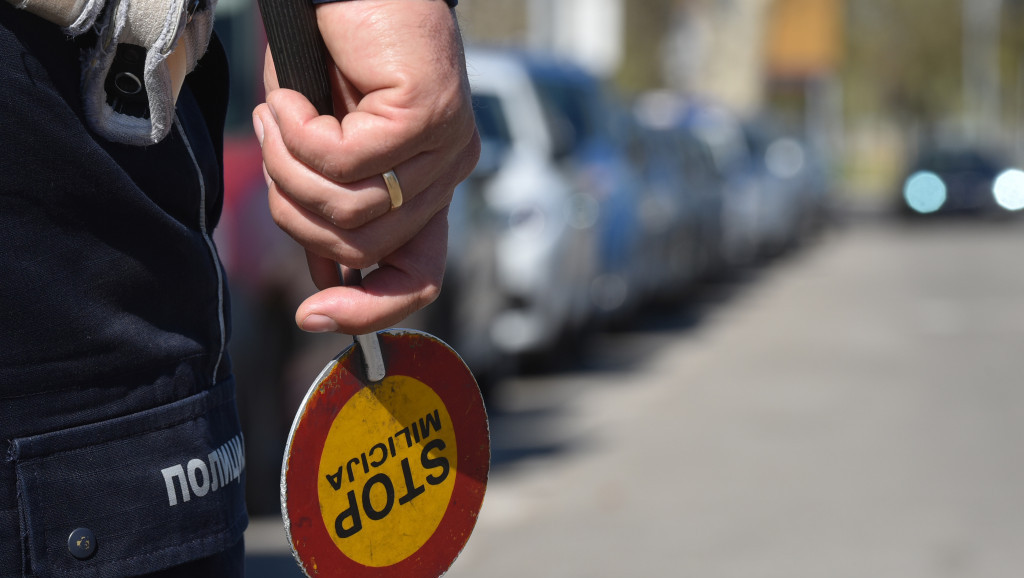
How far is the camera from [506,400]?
8.02 m

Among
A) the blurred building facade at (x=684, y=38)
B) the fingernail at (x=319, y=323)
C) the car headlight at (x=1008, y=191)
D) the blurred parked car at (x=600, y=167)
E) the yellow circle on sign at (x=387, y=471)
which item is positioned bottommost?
the car headlight at (x=1008, y=191)

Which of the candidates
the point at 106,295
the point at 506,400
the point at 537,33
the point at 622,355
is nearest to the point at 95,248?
the point at 106,295

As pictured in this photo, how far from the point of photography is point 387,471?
4.67 ft

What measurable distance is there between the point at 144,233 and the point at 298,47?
24 cm

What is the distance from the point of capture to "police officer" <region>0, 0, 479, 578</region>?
49.5 inches

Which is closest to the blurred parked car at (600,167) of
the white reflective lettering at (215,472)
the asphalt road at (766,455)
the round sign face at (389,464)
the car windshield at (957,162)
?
the asphalt road at (766,455)

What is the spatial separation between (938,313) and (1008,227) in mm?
13414

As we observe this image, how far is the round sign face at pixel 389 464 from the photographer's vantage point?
4.43ft

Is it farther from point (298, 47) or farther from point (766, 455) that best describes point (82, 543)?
point (766, 455)

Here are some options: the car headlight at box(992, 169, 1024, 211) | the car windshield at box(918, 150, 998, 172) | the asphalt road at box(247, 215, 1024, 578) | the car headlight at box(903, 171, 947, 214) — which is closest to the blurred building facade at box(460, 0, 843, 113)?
the asphalt road at box(247, 215, 1024, 578)

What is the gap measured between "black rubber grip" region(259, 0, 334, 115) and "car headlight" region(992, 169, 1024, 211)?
2629cm

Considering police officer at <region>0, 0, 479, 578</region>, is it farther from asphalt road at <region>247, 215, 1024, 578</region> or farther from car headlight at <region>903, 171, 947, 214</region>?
car headlight at <region>903, 171, 947, 214</region>

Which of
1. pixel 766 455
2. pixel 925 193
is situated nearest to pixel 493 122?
pixel 766 455

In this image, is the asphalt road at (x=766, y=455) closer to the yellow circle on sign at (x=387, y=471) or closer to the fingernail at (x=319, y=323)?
the yellow circle on sign at (x=387, y=471)
